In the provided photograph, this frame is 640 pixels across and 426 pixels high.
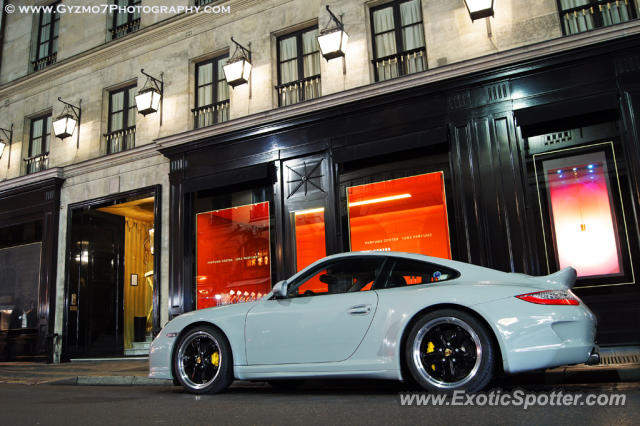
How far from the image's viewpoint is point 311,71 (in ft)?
39.4

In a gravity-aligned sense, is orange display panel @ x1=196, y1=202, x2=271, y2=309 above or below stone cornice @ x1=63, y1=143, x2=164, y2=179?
below

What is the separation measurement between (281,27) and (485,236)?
6633mm

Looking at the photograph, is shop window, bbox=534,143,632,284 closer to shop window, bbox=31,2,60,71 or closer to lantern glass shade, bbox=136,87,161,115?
lantern glass shade, bbox=136,87,161,115

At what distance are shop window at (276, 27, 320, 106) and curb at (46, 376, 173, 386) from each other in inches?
262

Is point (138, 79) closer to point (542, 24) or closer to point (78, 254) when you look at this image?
point (78, 254)

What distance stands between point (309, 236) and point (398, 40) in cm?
441

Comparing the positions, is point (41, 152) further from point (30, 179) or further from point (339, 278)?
point (339, 278)

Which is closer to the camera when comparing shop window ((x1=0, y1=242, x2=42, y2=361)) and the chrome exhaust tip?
the chrome exhaust tip

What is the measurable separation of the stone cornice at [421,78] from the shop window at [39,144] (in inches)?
197

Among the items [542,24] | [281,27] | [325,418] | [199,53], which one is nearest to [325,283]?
[325,418]

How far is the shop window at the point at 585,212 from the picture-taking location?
893 centimetres

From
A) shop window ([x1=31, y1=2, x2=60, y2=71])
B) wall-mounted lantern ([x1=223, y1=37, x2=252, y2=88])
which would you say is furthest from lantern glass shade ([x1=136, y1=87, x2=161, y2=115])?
shop window ([x1=31, y1=2, x2=60, y2=71])

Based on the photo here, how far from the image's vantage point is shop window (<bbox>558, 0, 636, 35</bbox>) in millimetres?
9508

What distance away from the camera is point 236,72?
1196 centimetres
